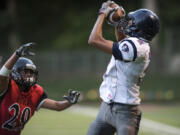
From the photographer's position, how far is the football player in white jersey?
4.86 metres

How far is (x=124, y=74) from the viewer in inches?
196

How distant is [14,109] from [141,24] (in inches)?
63.4

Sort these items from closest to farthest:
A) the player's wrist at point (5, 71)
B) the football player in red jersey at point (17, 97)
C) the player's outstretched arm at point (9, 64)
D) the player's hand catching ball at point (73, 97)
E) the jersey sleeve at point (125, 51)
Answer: the jersey sleeve at point (125, 51)
the player's outstretched arm at point (9, 64)
the player's wrist at point (5, 71)
the football player in red jersey at point (17, 97)
the player's hand catching ball at point (73, 97)

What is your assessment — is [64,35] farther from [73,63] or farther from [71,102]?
[71,102]

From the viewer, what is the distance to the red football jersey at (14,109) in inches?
211

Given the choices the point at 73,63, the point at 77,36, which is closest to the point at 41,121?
the point at 73,63

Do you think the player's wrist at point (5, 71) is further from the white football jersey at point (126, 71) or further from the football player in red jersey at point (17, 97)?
the white football jersey at point (126, 71)

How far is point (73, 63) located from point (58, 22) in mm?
7382

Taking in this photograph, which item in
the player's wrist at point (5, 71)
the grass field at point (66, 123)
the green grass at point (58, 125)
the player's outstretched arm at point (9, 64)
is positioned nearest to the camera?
the player's outstretched arm at point (9, 64)

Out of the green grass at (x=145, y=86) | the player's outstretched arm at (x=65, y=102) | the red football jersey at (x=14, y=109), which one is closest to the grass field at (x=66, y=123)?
the green grass at (x=145, y=86)

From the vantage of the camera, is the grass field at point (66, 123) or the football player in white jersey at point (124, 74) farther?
the grass field at point (66, 123)

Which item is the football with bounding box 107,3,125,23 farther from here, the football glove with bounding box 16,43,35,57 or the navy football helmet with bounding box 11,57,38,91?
the navy football helmet with bounding box 11,57,38,91

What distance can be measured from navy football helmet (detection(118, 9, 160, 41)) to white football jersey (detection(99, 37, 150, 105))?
108 mm

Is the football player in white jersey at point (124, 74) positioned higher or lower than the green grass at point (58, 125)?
higher
